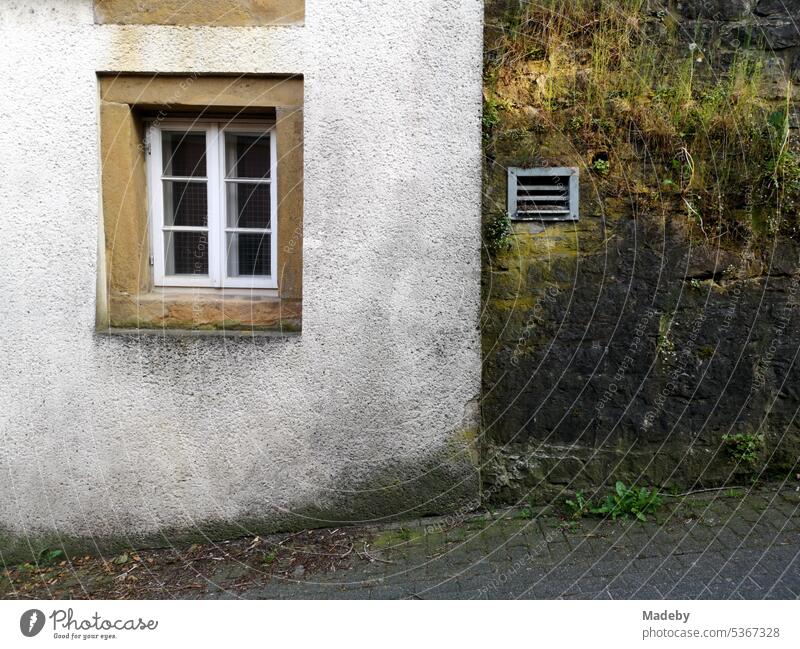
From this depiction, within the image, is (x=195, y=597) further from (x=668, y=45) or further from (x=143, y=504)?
(x=668, y=45)

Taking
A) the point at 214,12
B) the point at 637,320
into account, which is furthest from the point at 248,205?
the point at 637,320

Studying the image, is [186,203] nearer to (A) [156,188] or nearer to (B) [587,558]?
(A) [156,188]

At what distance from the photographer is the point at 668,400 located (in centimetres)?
409

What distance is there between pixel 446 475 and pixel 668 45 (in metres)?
3.15

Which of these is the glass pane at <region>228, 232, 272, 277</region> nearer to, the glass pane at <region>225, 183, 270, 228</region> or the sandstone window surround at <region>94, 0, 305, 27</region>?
the glass pane at <region>225, 183, 270, 228</region>

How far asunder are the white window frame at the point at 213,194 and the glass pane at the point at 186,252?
→ 5 cm

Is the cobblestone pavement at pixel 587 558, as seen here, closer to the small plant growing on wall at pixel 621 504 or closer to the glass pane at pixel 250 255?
the small plant growing on wall at pixel 621 504

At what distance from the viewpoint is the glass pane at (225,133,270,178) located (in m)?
4.16

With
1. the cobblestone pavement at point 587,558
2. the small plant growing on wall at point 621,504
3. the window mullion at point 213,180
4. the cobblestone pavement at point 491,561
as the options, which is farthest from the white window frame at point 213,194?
the small plant growing on wall at point 621,504

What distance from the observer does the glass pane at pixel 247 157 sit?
4.16 meters

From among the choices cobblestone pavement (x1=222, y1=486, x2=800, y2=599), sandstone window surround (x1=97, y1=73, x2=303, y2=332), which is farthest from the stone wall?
sandstone window surround (x1=97, y1=73, x2=303, y2=332)

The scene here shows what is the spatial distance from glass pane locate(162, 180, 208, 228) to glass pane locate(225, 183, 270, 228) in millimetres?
173

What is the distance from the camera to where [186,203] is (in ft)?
13.8

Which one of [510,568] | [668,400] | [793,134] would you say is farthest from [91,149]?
[793,134]
